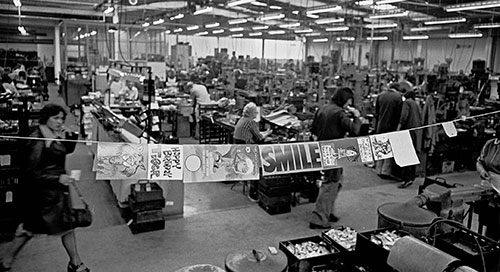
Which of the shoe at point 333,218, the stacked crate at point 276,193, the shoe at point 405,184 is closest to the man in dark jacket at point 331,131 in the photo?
the shoe at point 333,218

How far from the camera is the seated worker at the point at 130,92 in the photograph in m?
8.96

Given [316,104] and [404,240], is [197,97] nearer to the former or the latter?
[316,104]

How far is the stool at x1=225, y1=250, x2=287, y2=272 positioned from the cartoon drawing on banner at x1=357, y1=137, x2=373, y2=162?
137cm

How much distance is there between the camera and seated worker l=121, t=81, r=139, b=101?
8961 millimetres

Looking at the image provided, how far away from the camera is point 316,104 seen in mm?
10516

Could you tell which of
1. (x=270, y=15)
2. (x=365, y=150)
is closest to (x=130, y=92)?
(x=365, y=150)

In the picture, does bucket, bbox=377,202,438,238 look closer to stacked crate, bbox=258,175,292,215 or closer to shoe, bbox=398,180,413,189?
stacked crate, bbox=258,175,292,215

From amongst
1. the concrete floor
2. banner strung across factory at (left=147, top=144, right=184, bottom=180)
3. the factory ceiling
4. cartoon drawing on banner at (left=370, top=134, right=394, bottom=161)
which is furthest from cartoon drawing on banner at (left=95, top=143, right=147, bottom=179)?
the factory ceiling

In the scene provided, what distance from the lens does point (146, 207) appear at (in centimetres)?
466

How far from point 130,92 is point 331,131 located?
568 cm

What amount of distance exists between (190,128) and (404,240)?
8.68 meters

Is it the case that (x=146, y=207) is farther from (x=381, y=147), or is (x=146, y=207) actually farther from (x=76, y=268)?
(x=381, y=147)

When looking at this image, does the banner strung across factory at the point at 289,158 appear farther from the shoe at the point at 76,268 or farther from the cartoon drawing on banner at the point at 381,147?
the shoe at the point at 76,268

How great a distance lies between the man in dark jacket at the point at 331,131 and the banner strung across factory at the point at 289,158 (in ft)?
4.27
